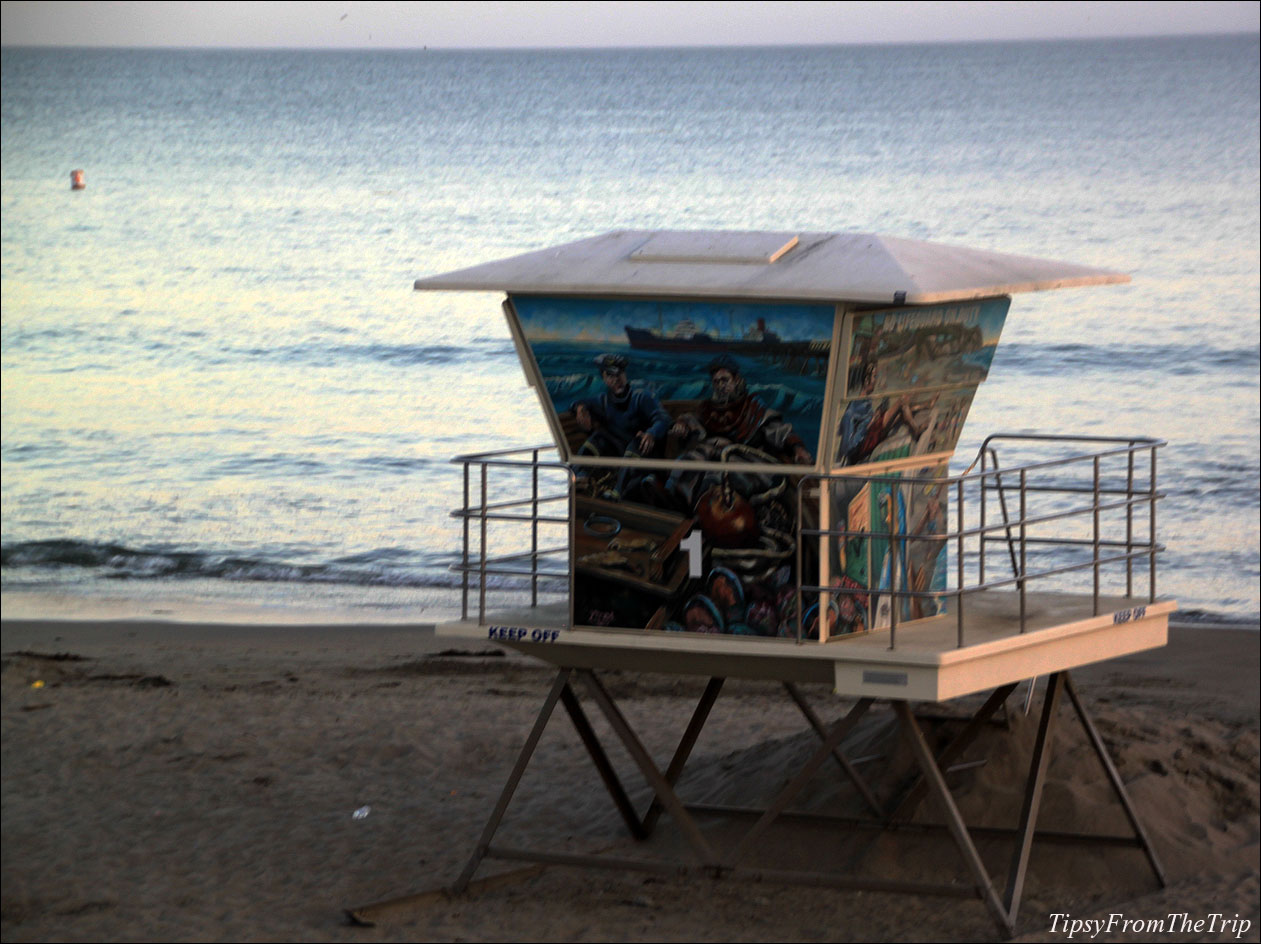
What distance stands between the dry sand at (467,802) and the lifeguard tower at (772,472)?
0.61 m

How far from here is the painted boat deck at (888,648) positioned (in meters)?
8.62

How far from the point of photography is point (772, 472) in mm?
8844

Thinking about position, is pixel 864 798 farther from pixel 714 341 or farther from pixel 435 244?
pixel 435 244

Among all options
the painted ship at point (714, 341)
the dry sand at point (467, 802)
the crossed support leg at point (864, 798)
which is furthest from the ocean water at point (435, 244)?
the painted ship at point (714, 341)

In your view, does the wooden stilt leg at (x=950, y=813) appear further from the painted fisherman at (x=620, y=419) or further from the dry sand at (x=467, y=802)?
the painted fisherman at (x=620, y=419)

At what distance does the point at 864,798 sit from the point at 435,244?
49252 mm

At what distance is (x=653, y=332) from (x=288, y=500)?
21.0 meters

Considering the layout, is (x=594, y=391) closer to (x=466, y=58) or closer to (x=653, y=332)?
(x=653, y=332)

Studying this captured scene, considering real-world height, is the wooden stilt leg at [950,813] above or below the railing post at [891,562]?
below

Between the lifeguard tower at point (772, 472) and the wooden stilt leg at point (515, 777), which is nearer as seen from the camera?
the lifeguard tower at point (772, 472)

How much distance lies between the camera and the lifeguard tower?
8695 mm

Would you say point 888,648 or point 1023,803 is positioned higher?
point 888,648

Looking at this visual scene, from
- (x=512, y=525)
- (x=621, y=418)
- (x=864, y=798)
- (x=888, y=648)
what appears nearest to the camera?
(x=888, y=648)

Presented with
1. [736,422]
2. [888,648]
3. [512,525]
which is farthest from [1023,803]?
[512,525]
